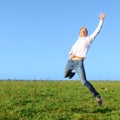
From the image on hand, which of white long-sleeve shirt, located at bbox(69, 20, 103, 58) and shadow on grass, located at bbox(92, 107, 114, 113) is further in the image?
Result: shadow on grass, located at bbox(92, 107, 114, 113)

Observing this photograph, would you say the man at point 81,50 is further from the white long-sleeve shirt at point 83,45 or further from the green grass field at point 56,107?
the green grass field at point 56,107

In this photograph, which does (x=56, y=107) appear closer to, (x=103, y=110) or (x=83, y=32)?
(x=103, y=110)

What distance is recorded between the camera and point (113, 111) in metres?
19.0

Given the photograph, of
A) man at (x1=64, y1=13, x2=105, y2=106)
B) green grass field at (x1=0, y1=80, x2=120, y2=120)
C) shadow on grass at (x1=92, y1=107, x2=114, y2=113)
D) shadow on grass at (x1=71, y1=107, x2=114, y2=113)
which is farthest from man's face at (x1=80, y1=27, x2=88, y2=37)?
shadow on grass at (x1=92, y1=107, x2=114, y2=113)

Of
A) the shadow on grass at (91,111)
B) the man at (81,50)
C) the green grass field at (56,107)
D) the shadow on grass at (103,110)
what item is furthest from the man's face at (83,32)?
the shadow on grass at (103,110)

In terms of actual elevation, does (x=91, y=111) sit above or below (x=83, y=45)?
below

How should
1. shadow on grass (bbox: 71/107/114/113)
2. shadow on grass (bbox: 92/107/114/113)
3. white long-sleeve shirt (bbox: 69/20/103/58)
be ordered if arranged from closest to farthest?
white long-sleeve shirt (bbox: 69/20/103/58), shadow on grass (bbox: 71/107/114/113), shadow on grass (bbox: 92/107/114/113)

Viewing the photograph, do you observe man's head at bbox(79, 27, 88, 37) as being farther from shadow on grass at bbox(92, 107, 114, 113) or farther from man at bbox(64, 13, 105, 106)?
shadow on grass at bbox(92, 107, 114, 113)

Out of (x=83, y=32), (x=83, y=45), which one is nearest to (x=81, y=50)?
(x=83, y=45)

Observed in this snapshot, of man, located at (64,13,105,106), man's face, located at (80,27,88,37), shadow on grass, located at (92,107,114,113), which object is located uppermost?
man's face, located at (80,27,88,37)

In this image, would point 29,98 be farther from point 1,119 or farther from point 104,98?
point 1,119

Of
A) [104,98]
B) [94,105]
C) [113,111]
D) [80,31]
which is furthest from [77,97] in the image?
[80,31]

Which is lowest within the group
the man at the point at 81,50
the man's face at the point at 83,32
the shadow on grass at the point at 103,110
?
the shadow on grass at the point at 103,110

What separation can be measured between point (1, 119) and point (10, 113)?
3.58 feet
